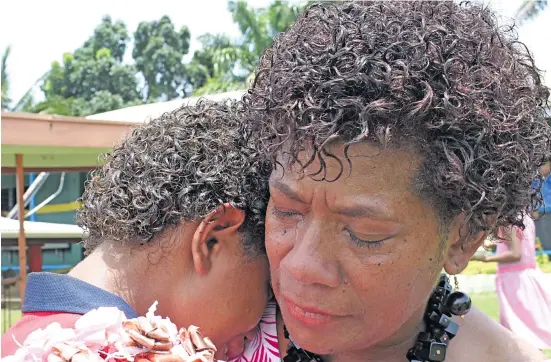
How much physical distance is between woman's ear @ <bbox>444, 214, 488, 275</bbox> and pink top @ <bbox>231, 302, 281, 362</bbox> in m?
0.73

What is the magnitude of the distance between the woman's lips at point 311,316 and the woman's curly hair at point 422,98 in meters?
0.39

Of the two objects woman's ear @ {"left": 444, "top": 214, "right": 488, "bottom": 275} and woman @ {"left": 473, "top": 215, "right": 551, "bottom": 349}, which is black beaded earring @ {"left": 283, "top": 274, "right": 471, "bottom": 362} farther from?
woman @ {"left": 473, "top": 215, "right": 551, "bottom": 349}

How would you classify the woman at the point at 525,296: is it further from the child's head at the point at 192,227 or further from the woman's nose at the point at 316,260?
the woman's nose at the point at 316,260

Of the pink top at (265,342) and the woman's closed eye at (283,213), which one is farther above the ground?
the woman's closed eye at (283,213)

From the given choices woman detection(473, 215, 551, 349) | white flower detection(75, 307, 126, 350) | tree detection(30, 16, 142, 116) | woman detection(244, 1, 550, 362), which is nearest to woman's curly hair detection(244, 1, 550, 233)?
woman detection(244, 1, 550, 362)

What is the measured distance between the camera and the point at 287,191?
1.83 metres

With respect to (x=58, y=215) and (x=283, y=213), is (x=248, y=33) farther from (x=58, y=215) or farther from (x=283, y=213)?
(x=283, y=213)

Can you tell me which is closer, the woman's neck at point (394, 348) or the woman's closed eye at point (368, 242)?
the woman's closed eye at point (368, 242)

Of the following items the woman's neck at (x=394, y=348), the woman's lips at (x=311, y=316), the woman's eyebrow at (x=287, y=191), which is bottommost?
the woman's neck at (x=394, y=348)

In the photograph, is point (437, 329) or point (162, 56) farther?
point (162, 56)

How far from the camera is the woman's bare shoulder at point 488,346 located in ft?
→ 7.18

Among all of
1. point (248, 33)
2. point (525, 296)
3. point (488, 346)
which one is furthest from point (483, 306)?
point (248, 33)

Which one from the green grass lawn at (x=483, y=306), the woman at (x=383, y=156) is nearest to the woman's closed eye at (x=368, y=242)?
the woman at (x=383, y=156)

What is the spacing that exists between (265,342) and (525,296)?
5894 millimetres
